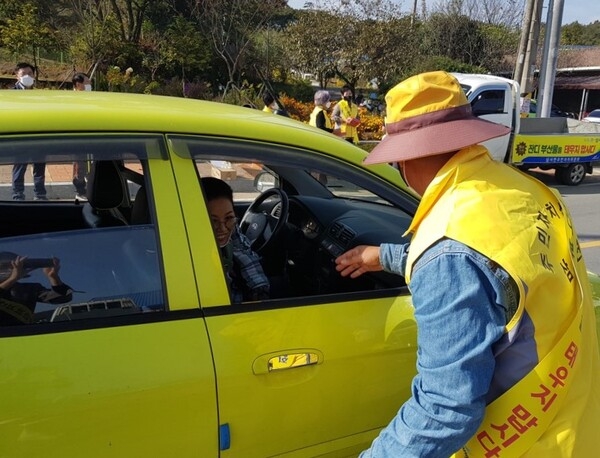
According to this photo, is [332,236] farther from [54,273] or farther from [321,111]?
[321,111]

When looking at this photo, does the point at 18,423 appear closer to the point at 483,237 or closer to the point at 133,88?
the point at 483,237

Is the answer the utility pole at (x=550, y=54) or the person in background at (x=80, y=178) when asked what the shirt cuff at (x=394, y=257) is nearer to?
the person in background at (x=80, y=178)

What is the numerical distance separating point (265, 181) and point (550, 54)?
553 inches

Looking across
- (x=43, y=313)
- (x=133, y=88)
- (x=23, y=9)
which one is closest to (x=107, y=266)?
(x=43, y=313)

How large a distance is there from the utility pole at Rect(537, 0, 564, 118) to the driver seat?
588 inches

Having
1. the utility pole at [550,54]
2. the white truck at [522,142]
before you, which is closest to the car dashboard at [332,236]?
the white truck at [522,142]

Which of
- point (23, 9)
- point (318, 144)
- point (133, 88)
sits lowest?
point (133, 88)

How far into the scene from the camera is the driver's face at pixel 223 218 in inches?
92.7

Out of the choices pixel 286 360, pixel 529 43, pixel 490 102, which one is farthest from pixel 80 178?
pixel 529 43

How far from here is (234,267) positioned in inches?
→ 95.2

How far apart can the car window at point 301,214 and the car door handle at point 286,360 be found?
0.67ft

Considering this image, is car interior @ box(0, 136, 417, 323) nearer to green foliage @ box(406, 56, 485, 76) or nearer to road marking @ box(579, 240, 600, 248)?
road marking @ box(579, 240, 600, 248)

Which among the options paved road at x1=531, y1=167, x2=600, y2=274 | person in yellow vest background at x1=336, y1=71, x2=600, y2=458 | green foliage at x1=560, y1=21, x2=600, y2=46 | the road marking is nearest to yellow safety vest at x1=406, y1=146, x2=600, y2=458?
person in yellow vest background at x1=336, y1=71, x2=600, y2=458

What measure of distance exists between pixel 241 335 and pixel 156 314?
26 cm
